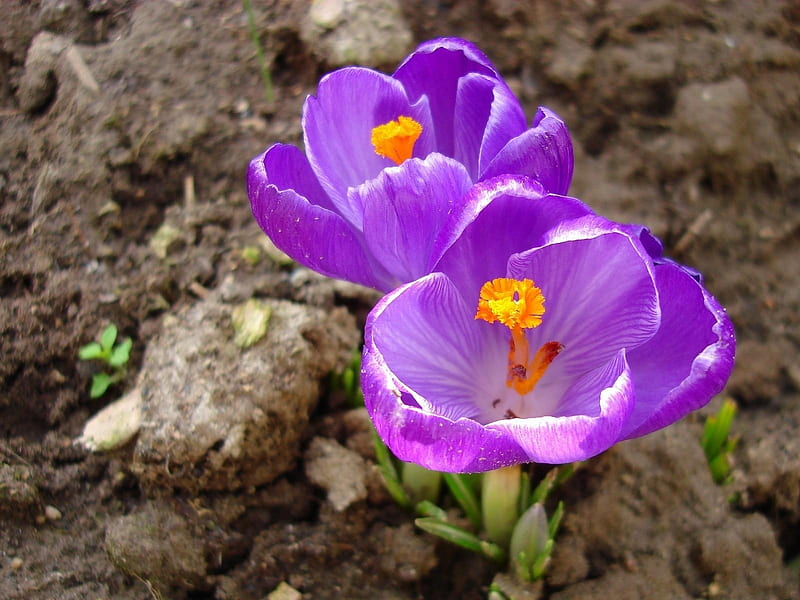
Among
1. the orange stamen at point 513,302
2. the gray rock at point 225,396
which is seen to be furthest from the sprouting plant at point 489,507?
the orange stamen at point 513,302

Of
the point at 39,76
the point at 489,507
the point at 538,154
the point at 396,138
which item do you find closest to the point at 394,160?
the point at 396,138

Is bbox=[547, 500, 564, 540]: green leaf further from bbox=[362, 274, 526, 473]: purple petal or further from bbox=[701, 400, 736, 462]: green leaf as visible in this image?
bbox=[701, 400, 736, 462]: green leaf

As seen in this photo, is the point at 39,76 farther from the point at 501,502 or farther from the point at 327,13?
the point at 501,502

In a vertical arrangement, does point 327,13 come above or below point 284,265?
above

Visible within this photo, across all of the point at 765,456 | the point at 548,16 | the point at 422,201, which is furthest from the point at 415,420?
the point at 548,16

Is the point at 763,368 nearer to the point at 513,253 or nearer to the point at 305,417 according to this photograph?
the point at 513,253

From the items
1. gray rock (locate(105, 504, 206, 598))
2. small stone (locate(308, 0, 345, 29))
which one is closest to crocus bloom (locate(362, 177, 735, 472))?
gray rock (locate(105, 504, 206, 598))
